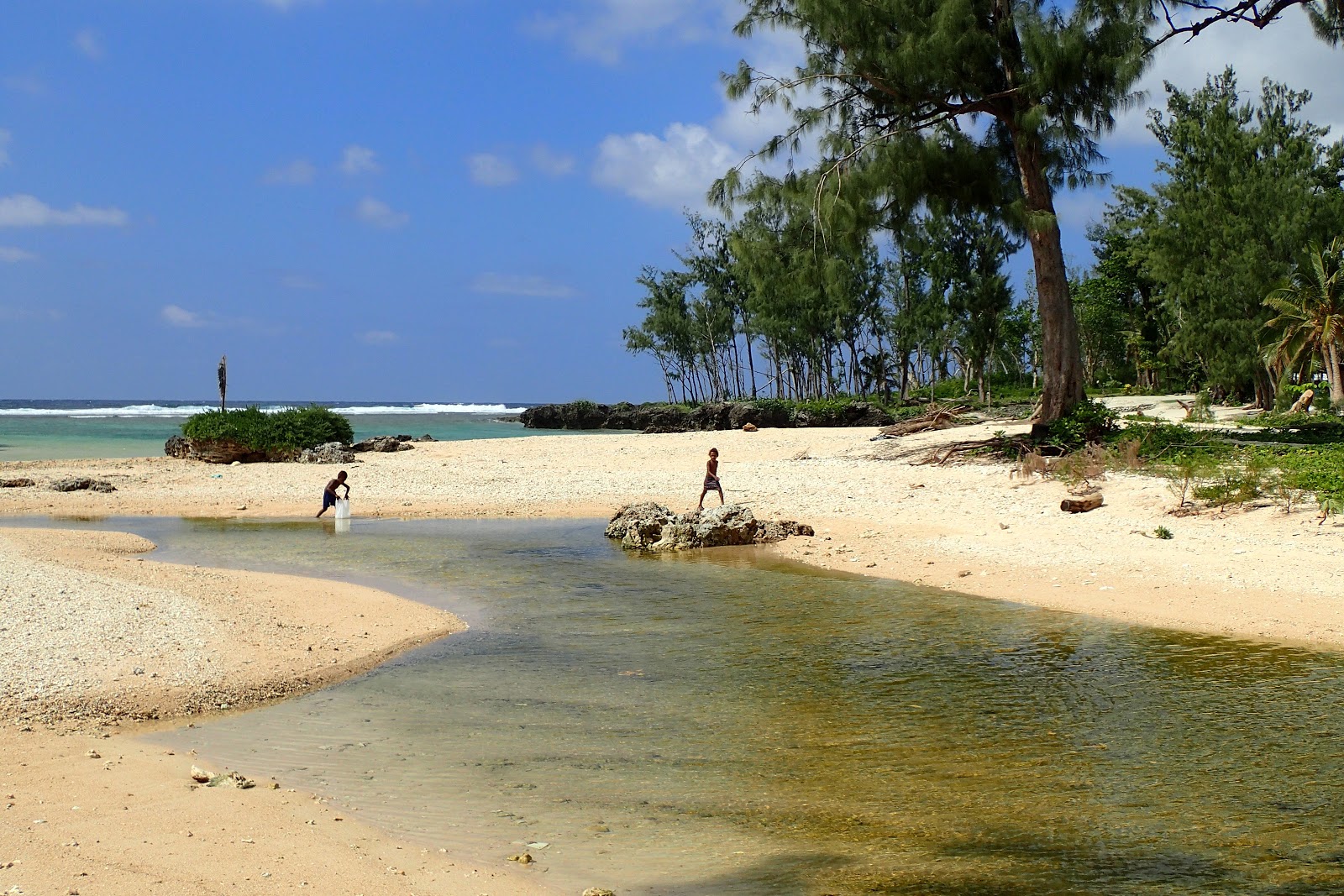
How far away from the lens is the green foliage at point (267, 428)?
1319 inches

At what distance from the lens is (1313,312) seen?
123ft

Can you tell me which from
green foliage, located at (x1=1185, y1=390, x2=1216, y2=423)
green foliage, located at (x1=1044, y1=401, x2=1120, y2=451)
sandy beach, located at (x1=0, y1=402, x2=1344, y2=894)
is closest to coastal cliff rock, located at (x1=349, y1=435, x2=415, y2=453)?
sandy beach, located at (x1=0, y1=402, x2=1344, y2=894)

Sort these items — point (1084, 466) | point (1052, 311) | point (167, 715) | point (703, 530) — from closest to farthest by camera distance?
point (167, 715)
point (703, 530)
point (1084, 466)
point (1052, 311)

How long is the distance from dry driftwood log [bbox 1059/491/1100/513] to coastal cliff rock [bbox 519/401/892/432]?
3137 cm

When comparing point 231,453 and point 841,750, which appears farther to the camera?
point 231,453

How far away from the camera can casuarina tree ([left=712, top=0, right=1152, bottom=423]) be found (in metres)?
22.0

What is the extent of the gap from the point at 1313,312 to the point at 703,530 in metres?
30.5

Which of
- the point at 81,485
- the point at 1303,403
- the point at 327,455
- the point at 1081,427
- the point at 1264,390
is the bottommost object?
the point at 1303,403

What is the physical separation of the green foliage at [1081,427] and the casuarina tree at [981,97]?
643 mm

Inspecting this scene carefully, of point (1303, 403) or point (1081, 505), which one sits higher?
point (1303, 403)

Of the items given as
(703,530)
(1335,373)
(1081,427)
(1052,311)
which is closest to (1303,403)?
(1335,373)

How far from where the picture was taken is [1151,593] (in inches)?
491

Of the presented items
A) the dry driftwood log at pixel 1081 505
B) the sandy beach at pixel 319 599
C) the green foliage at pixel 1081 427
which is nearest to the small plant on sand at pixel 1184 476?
the sandy beach at pixel 319 599

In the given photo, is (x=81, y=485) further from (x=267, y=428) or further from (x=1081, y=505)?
(x=1081, y=505)
